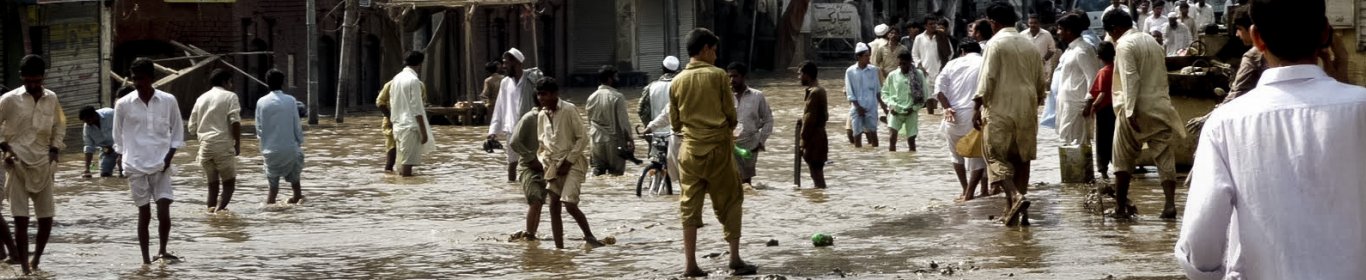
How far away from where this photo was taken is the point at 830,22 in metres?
44.4

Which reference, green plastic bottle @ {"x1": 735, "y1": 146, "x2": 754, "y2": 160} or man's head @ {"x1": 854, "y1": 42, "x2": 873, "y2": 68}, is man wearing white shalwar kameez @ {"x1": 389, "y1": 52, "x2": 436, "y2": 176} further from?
man's head @ {"x1": 854, "y1": 42, "x2": 873, "y2": 68}

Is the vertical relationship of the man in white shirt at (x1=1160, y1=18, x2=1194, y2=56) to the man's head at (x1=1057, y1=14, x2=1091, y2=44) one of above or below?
below

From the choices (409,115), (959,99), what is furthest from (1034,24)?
(409,115)

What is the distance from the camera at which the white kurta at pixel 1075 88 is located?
552 inches

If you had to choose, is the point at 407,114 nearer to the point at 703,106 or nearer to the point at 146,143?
the point at 146,143

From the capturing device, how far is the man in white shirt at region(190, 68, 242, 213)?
46.3ft

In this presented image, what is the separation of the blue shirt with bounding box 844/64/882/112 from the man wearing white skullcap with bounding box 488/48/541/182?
3566mm

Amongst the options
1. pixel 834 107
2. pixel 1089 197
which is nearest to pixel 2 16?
pixel 834 107

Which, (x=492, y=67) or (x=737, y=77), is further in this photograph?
(x=492, y=67)

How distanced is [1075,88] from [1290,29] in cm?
1053

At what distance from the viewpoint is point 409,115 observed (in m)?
17.5

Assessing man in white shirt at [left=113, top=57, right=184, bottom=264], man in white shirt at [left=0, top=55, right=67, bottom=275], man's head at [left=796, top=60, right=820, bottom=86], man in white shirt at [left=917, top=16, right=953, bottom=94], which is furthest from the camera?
man in white shirt at [left=917, top=16, right=953, bottom=94]

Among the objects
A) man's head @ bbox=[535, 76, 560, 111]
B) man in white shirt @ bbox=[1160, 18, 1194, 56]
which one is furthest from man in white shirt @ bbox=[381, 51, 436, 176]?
man in white shirt @ bbox=[1160, 18, 1194, 56]

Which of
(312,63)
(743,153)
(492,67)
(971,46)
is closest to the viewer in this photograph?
(743,153)
